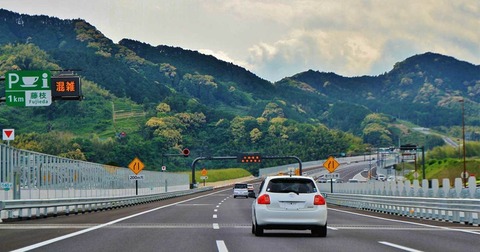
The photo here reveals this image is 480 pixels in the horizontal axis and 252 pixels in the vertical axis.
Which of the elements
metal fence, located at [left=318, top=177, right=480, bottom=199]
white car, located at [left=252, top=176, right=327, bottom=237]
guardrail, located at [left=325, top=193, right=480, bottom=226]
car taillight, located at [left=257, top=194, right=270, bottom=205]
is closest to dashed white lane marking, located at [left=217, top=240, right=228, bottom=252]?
white car, located at [left=252, top=176, right=327, bottom=237]

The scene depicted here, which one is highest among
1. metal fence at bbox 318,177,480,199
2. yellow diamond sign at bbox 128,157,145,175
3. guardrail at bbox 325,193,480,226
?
yellow diamond sign at bbox 128,157,145,175

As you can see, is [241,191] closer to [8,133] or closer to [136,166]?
[136,166]

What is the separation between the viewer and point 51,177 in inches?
1531

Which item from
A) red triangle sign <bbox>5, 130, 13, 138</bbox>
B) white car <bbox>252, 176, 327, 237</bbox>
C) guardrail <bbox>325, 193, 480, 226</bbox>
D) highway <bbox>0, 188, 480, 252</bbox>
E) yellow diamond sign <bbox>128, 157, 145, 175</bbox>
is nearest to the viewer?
highway <bbox>0, 188, 480, 252</bbox>

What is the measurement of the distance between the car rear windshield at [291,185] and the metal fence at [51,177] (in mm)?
13847

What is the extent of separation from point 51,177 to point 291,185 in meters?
21.8

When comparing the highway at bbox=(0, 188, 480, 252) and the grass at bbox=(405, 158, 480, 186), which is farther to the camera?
the grass at bbox=(405, 158, 480, 186)

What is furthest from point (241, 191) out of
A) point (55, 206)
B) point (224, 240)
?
point (224, 240)

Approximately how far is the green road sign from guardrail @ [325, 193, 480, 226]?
18383 millimetres

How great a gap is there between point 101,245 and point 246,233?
519cm

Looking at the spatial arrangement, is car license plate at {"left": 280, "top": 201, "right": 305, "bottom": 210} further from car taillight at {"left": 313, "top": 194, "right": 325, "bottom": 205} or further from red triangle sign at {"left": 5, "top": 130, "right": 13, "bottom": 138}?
red triangle sign at {"left": 5, "top": 130, "right": 13, "bottom": 138}

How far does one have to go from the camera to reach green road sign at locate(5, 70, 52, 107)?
43875 millimetres

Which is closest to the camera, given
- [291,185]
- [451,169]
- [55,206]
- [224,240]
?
[224,240]

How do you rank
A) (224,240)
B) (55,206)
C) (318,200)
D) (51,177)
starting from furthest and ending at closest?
(51,177), (55,206), (318,200), (224,240)
